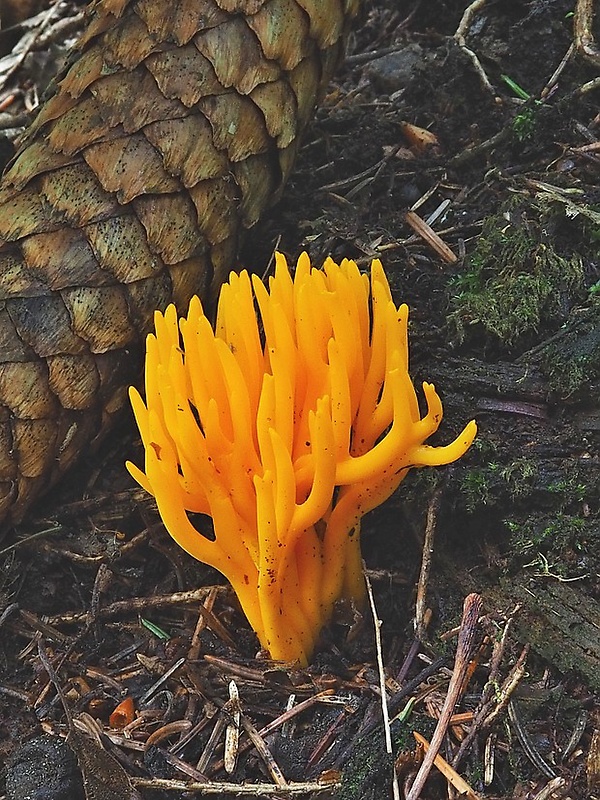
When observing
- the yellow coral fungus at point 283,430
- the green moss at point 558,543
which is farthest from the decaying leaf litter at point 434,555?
the yellow coral fungus at point 283,430

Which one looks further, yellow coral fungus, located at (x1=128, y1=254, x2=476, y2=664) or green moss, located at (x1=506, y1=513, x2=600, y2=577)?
green moss, located at (x1=506, y1=513, x2=600, y2=577)

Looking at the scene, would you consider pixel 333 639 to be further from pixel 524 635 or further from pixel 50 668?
pixel 50 668

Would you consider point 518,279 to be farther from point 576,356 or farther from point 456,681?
point 456,681

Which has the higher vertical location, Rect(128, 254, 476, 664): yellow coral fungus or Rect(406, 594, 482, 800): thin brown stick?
Rect(128, 254, 476, 664): yellow coral fungus

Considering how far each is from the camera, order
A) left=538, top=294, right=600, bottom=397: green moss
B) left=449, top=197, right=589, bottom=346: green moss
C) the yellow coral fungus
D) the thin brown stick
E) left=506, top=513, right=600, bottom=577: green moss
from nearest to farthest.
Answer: the thin brown stick, the yellow coral fungus, left=506, top=513, right=600, bottom=577: green moss, left=538, top=294, right=600, bottom=397: green moss, left=449, top=197, right=589, bottom=346: green moss

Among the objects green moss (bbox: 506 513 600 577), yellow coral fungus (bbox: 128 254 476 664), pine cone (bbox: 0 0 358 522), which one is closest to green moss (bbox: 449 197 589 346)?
yellow coral fungus (bbox: 128 254 476 664)

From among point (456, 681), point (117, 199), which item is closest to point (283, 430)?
point (456, 681)

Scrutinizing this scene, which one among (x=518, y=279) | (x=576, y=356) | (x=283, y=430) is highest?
Result: (x=283, y=430)

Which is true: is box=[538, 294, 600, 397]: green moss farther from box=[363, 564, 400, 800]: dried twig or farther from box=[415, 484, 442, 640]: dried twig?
box=[363, 564, 400, 800]: dried twig
